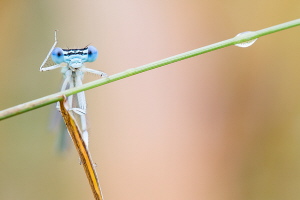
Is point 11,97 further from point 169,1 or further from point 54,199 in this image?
point 169,1

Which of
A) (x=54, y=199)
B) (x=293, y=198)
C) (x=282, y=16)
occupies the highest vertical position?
(x=282, y=16)

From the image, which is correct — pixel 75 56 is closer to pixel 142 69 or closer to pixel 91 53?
pixel 91 53

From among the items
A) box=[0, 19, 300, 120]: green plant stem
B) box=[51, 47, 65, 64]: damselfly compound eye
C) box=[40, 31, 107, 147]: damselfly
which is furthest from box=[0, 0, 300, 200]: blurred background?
box=[0, 19, 300, 120]: green plant stem

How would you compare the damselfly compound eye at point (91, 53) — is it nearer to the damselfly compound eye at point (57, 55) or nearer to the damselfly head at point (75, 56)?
the damselfly head at point (75, 56)

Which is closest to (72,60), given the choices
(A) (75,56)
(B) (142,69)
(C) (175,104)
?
(A) (75,56)

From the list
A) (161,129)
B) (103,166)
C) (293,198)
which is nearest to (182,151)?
(161,129)

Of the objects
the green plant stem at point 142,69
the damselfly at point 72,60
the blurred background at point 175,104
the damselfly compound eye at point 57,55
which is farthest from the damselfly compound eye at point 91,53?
the blurred background at point 175,104

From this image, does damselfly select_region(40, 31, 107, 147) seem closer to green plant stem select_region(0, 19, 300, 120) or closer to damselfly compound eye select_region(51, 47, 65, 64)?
damselfly compound eye select_region(51, 47, 65, 64)
